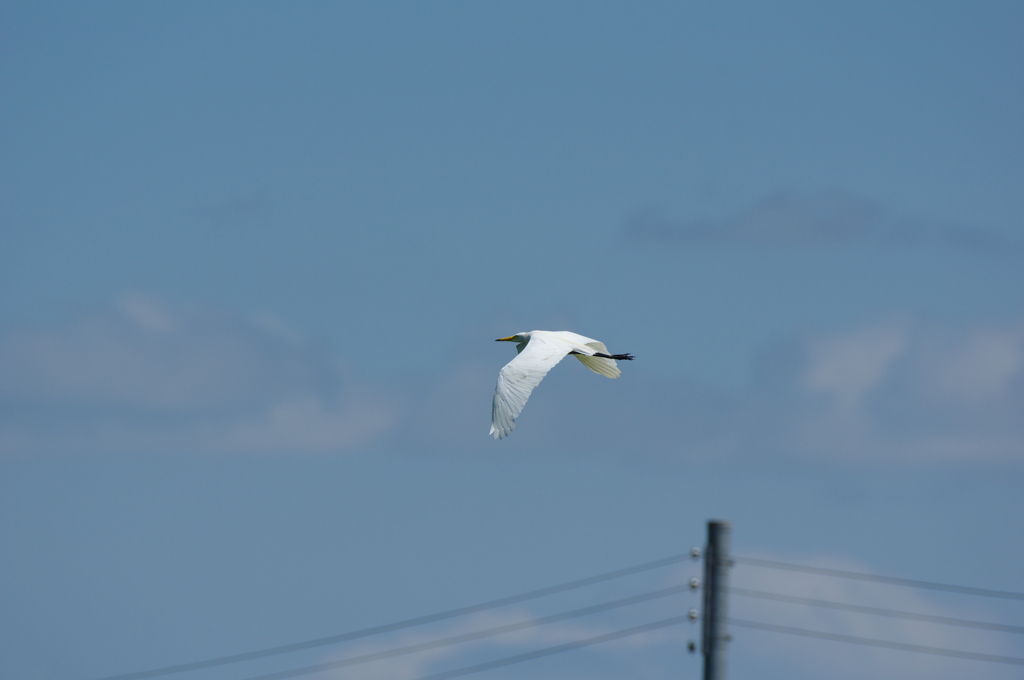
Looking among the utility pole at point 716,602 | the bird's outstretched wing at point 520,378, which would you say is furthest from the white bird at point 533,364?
the utility pole at point 716,602

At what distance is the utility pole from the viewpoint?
495 inches

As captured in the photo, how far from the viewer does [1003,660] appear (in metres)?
11.4

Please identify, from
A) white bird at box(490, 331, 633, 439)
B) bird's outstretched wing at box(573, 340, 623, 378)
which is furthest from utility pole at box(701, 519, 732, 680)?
bird's outstretched wing at box(573, 340, 623, 378)

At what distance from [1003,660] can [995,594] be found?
1.92ft

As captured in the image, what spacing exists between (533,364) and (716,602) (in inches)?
409

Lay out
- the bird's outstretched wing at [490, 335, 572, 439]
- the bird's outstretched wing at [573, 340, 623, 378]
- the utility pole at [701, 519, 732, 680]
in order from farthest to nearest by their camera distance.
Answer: the bird's outstretched wing at [573, 340, 623, 378]
the bird's outstretched wing at [490, 335, 572, 439]
the utility pole at [701, 519, 732, 680]

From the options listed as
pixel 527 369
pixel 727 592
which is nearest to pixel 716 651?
pixel 727 592

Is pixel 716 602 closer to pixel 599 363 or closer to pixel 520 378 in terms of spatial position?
pixel 520 378

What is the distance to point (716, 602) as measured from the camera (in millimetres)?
12625

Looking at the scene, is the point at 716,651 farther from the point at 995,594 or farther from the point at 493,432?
the point at 493,432

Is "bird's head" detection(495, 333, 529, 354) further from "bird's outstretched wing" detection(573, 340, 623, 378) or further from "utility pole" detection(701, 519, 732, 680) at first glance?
"utility pole" detection(701, 519, 732, 680)

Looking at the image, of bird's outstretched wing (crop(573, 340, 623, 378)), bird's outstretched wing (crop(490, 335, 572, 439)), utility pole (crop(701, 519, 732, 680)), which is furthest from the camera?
bird's outstretched wing (crop(573, 340, 623, 378))

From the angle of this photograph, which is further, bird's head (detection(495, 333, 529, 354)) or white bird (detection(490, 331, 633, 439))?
bird's head (detection(495, 333, 529, 354))

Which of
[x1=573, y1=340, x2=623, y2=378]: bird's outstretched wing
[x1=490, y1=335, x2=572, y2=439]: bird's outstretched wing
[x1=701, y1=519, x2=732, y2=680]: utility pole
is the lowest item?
[x1=701, y1=519, x2=732, y2=680]: utility pole
